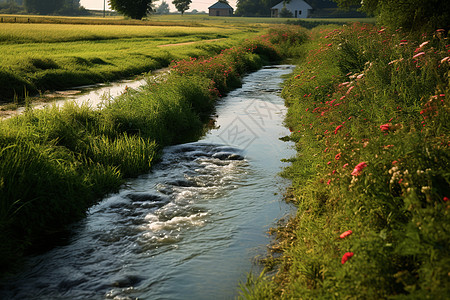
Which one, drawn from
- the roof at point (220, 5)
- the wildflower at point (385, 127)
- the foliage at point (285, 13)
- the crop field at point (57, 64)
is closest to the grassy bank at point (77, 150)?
the crop field at point (57, 64)

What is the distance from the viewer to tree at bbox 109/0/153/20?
238 ft

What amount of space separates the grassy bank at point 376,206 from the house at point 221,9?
413 feet

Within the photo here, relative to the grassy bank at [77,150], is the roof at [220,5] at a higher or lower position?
higher

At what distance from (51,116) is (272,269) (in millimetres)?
5433

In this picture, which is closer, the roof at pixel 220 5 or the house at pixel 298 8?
the house at pixel 298 8

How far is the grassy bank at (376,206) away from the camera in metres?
3.11

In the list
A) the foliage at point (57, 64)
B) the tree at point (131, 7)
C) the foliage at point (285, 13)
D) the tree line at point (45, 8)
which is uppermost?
the tree line at point (45, 8)

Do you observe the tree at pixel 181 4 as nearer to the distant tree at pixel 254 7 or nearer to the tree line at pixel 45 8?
the distant tree at pixel 254 7

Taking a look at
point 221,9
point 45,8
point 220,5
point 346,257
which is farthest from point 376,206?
point 220,5

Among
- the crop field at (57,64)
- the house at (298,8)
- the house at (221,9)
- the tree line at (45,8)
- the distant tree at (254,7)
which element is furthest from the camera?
the house at (221,9)

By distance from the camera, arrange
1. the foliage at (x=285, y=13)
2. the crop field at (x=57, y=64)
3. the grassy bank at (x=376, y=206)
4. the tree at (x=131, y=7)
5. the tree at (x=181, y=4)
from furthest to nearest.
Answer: the tree at (x=181, y=4)
the foliage at (x=285, y=13)
the tree at (x=131, y=7)
the crop field at (x=57, y=64)
the grassy bank at (x=376, y=206)

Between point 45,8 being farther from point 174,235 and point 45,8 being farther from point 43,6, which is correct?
point 174,235

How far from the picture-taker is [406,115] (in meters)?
5.89

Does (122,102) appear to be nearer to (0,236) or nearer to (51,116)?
(51,116)
